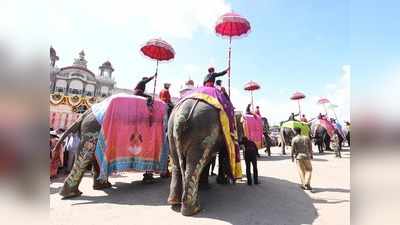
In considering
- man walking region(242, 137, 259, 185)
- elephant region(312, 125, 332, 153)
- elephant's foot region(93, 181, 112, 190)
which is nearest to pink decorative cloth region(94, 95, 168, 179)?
elephant's foot region(93, 181, 112, 190)

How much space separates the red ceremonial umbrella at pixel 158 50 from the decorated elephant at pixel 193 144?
3349 mm

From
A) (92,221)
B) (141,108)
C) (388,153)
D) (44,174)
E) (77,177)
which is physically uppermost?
(141,108)

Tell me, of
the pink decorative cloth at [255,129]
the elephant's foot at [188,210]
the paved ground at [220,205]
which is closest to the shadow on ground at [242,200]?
the paved ground at [220,205]

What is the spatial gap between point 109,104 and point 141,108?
2.62 ft

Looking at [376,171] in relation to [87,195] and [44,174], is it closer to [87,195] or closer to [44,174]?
[44,174]

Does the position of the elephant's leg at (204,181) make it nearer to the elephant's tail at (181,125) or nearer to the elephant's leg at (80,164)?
the elephant's tail at (181,125)

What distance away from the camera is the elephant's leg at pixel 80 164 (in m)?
6.20

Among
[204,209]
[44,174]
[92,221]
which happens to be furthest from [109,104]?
[44,174]

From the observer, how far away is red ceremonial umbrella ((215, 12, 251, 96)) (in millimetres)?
7691

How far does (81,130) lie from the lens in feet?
21.9

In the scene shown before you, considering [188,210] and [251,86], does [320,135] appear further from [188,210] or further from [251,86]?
[188,210]

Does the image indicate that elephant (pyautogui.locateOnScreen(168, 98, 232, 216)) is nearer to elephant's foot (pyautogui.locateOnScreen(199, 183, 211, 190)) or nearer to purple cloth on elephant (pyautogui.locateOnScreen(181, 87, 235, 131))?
purple cloth on elephant (pyautogui.locateOnScreen(181, 87, 235, 131))

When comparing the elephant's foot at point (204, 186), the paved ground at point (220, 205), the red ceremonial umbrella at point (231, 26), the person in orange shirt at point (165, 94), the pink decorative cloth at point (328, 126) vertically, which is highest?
the red ceremonial umbrella at point (231, 26)

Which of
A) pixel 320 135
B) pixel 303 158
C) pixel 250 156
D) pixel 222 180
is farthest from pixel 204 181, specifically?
pixel 320 135
